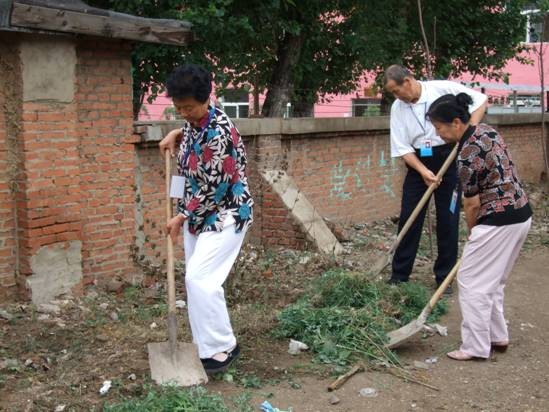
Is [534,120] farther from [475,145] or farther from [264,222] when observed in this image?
[475,145]

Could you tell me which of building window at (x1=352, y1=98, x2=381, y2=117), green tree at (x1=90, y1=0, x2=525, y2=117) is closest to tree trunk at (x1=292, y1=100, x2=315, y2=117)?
green tree at (x1=90, y1=0, x2=525, y2=117)

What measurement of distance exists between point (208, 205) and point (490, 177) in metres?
1.74

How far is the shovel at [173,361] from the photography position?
3900 millimetres

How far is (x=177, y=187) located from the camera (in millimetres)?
4156

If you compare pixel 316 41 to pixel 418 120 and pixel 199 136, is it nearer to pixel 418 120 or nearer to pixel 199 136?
pixel 418 120

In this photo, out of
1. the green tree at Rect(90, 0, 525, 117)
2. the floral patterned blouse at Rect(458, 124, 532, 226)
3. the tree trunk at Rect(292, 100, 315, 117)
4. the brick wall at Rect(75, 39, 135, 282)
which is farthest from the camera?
the tree trunk at Rect(292, 100, 315, 117)

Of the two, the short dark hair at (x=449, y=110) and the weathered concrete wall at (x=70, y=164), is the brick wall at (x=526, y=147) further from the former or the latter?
the short dark hair at (x=449, y=110)

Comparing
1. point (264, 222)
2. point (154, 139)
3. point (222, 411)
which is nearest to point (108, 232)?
point (154, 139)

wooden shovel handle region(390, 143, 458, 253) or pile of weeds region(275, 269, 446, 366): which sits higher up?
wooden shovel handle region(390, 143, 458, 253)

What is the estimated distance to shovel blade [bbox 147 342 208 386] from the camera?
3893 mm

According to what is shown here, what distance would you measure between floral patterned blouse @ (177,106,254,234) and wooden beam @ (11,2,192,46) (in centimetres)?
171

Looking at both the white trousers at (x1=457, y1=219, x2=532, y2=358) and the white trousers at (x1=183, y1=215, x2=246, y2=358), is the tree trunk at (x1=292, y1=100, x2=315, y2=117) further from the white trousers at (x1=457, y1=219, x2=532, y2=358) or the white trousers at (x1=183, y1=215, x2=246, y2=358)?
the white trousers at (x1=183, y1=215, x2=246, y2=358)

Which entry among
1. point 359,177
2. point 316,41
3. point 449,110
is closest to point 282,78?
point 316,41

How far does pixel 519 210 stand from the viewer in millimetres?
4355
